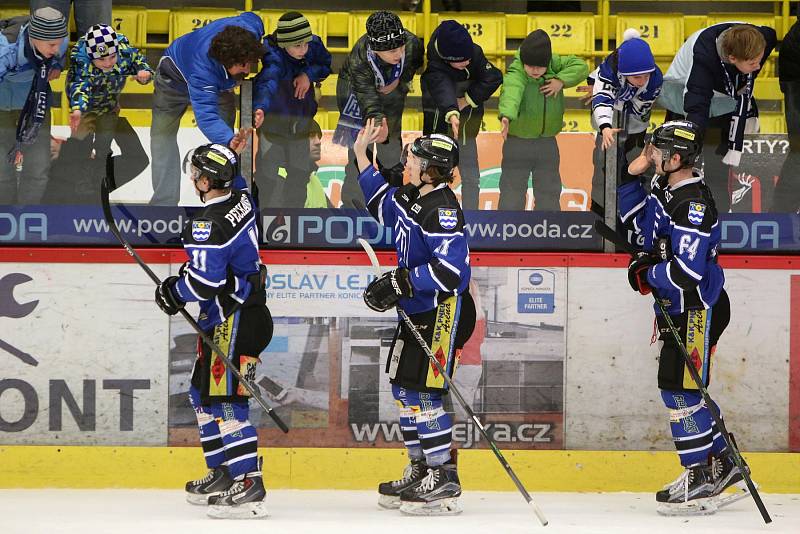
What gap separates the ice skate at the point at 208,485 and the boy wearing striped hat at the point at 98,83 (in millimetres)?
1571

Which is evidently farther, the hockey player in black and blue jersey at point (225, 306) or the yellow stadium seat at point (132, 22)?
the yellow stadium seat at point (132, 22)

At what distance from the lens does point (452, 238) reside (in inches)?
204

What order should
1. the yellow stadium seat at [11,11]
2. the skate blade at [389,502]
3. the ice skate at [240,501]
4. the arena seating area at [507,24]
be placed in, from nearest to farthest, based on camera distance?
the ice skate at [240,501] < the skate blade at [389,502] < the yellow stadium seat at [11,11] < the arena seating area at [507,24]

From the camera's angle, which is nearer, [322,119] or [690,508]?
[690,508]

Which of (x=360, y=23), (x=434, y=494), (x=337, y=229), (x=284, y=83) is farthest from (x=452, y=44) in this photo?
(x=360, y=23)

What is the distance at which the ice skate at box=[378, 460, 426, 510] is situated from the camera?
5.36 meters

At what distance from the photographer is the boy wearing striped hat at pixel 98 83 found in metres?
5.98

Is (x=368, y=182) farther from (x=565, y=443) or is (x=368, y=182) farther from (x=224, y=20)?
(x=565, y=443)

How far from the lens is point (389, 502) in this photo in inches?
214

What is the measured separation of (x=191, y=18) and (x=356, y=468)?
4379 mm

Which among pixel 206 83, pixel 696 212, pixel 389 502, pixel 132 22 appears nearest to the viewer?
pixel 696 212

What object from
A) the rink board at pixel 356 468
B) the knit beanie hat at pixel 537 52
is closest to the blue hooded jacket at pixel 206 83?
the knit beanie hat at pixel 537 52

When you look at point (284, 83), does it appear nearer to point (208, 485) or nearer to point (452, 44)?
point (452, 44)

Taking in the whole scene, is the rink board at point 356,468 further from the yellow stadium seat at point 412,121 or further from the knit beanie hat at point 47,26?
the knit beanie hat at point 47,26
